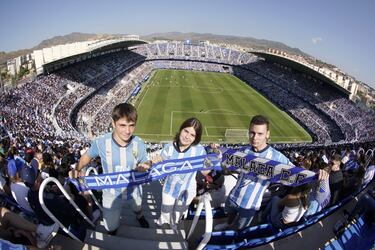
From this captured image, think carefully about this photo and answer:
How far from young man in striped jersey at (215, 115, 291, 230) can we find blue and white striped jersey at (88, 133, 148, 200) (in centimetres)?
164

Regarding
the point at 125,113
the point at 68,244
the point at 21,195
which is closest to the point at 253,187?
the point at 125,113

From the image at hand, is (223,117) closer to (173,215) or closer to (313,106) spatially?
(313,106)

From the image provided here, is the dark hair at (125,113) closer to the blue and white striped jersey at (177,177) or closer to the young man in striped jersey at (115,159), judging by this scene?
the young man in striped jersey at (115,159)

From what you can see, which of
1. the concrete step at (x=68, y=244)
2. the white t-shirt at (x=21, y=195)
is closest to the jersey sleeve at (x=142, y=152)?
the concrete step at (x=68, y=244)

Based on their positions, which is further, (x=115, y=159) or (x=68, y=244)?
(x=115, y=159)

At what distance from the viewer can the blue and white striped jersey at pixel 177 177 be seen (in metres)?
4.62

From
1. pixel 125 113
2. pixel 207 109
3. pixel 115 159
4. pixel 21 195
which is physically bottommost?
pixel 207 109

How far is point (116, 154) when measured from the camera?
4.29 metres

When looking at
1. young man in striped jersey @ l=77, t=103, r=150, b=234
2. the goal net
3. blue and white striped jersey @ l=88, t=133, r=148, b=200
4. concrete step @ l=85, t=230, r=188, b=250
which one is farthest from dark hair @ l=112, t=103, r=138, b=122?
the goal net

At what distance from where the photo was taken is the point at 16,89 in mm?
28219

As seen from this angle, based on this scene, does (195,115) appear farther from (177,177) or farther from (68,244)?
(68,244)

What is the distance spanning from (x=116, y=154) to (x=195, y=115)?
1422 inches

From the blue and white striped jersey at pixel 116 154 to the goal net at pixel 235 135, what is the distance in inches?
1126

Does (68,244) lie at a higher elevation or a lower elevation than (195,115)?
higher
